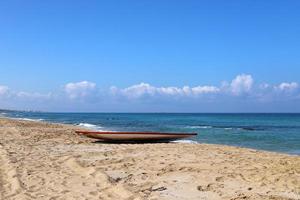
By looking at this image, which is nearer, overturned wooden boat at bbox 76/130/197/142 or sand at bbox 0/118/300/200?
sand at bbox 0/118/300/200

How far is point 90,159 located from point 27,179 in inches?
134

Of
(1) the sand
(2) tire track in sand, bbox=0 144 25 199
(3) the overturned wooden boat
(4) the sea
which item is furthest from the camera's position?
(4) the sea

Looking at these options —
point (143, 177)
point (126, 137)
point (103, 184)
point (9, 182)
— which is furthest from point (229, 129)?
point (9, 182)

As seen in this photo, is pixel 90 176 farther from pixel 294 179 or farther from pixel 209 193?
pixel 294 179

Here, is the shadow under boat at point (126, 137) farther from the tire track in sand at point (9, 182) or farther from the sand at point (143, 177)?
the tire track in sand at point (9, 182)

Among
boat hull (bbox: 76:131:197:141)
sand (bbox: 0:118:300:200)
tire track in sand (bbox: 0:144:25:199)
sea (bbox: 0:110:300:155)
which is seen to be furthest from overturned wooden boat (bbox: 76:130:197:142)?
tire track in sand (bbox: 0:144:25:199)

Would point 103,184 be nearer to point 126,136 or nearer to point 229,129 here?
point 126,136

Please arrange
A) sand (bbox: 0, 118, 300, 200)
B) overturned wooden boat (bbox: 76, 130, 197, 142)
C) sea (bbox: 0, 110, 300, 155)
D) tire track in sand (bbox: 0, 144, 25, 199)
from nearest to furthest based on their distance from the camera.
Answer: tire track in sand (bbox: 0, 144, 25, 199) → sand (bbox: 0, 118, 300, 200) → overturned wooden boat (bbox: 76, 130, 197, 142) → sea (bbox: 0, 110, 300, 155)

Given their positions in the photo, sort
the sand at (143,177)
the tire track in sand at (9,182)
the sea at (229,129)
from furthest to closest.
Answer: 1. the sea at (229,129)
2. the sand at (143,177)
3. the tire track in sand at (9,182)

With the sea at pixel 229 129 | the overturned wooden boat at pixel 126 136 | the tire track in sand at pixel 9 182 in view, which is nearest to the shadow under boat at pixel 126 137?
the overturned wooden boat at pixel 126 136

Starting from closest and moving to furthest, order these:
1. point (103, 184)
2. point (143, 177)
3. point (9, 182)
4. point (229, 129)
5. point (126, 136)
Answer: point (103, 184)
point (9, 182)
point (143, 177)
point (126, 136)
point (229, 129)

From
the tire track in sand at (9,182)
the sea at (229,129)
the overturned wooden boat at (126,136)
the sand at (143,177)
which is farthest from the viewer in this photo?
the sea at (229,129)

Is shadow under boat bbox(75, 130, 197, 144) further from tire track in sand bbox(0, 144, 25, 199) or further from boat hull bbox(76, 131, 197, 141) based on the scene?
tire track in sand bbox(0, 144, 25, 199)

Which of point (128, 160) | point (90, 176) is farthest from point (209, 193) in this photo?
point (128, 160)
